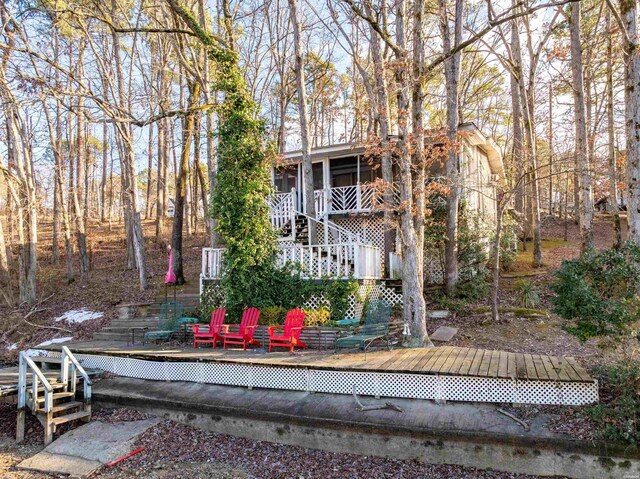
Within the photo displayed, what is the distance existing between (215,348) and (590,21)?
17.9m

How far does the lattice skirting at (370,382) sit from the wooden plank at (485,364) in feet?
0.30

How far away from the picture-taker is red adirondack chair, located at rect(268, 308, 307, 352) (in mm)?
7773

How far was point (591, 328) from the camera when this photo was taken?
4.83 metres

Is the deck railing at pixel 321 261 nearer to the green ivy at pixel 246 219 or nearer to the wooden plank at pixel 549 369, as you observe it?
the green ivy at pixel 246 219

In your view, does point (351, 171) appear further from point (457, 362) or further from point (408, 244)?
point (457, 362)

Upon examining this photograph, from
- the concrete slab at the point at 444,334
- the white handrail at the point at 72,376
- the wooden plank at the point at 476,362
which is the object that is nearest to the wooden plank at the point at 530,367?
the wooden plank at the point at 476,362

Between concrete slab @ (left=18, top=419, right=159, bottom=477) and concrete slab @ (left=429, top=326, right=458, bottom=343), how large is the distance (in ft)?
17.9

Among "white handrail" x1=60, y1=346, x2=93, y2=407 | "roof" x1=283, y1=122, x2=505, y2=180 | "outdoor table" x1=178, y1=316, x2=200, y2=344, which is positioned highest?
"roof" x1=283, y1=122, x2=505, y2=180

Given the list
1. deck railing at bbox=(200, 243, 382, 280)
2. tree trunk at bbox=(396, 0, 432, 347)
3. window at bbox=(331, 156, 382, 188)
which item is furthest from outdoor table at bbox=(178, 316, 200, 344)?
window at bbox=(331, 156, 382, 188)

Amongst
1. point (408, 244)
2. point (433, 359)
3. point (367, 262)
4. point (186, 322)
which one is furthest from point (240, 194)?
point (433, 359)

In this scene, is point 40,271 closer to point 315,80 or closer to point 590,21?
point 315,80

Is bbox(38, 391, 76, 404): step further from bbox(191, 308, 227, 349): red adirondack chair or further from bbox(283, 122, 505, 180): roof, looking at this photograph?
bbox(283, 122, 505, 180): roof

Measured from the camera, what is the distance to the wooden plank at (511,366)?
17.1 feet

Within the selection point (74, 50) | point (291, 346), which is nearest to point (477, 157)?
point (291, 346)
